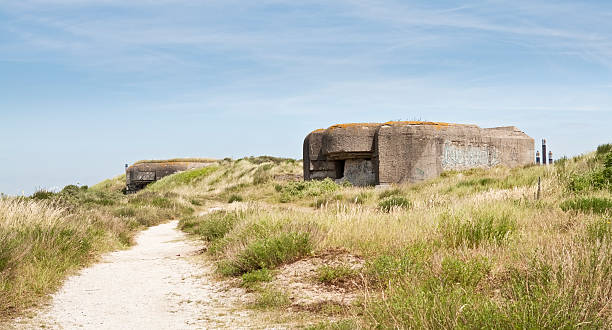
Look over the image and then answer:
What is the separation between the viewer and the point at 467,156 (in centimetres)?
1827

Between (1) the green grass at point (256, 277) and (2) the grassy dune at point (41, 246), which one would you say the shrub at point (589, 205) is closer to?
(1) the green grass at point (256, 277)

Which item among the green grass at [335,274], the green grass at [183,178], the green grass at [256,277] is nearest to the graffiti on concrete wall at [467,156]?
the green grass at [256,277]

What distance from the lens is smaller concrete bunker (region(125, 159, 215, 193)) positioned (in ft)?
118

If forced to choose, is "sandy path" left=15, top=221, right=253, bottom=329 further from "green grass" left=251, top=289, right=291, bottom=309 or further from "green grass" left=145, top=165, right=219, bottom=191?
"green grass" left=145, top=165, right=219, bottom=191

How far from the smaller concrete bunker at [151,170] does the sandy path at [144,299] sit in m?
28.2

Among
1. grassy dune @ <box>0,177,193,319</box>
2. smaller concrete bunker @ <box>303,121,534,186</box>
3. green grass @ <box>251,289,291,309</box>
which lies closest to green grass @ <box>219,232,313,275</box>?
green grass @ <box>251,289,291,309</box>

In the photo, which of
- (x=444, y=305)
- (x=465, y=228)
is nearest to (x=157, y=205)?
(x=465, y=228)

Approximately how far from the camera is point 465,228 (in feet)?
21.7

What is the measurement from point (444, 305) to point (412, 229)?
9.90ft

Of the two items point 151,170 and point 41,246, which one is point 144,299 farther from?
point 151,170

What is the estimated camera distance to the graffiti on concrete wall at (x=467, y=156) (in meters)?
17.8

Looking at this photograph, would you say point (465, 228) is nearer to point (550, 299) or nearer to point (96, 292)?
point (550, 299)

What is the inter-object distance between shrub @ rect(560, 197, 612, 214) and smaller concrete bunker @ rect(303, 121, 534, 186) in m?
8.79

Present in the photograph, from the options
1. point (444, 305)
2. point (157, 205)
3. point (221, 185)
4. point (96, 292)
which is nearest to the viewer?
point (444, 305)
